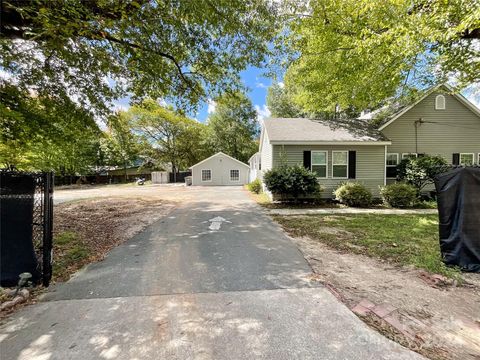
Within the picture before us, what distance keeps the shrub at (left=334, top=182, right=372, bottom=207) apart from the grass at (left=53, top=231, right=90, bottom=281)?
33.8 feet

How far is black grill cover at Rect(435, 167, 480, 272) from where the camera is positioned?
4078 millimetres

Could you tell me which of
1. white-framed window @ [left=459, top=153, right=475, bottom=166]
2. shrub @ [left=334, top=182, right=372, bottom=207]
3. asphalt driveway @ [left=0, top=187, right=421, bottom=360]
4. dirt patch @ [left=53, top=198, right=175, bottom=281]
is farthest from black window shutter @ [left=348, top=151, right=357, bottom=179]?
dirt patch @ [left=53, top=198, right=175, bottom=281]

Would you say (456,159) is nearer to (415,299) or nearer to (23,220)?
(415,299)

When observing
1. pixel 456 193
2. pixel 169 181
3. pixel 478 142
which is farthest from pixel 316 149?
pixel 169 181

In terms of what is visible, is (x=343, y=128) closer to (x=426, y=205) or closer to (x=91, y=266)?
(x=426, y=205)

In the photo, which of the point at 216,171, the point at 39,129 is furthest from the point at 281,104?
the point at 39,129

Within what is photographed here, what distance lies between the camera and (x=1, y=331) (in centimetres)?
256

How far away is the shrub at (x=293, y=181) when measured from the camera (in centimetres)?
1085

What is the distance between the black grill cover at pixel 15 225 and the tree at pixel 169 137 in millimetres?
33115

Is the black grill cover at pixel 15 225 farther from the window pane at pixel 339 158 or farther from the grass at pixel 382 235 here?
the window pane at pixel 339 158

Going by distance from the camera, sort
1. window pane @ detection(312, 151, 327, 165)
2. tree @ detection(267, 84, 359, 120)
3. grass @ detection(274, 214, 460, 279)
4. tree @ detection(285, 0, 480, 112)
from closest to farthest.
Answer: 1. grass @ detection(274, 214, 460, 279)
2. tree @ detection(285, 0, 480, 112)
3. window pane @ detection(312, 151, 327, 165)
4. tree @ detection(267, 84, 359, 120)

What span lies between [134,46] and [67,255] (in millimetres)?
5132

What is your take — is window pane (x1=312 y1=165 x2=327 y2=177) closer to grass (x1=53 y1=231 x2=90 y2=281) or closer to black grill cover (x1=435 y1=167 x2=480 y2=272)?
black grill cover (x1=435 y1=167 x2=480 y2=272)

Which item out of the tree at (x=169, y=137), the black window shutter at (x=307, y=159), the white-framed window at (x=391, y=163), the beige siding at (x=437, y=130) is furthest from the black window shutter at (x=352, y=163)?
the tree at (x=169, y=137)
